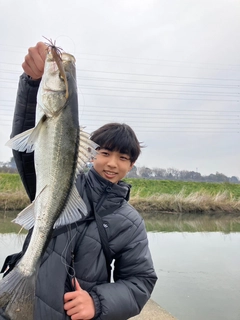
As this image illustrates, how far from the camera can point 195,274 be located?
6.17 metres

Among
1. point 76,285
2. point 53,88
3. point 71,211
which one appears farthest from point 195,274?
point 53,88

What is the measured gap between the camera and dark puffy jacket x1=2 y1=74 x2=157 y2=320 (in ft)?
5.30

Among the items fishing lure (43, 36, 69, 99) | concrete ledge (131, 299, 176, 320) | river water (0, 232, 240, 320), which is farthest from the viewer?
river water (0, 232, 240, 320)

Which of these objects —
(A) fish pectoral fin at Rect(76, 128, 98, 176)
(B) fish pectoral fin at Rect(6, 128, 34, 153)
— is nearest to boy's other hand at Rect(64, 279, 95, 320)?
(A) fish pectoral fin at Rect(76, 128, 98, 176)

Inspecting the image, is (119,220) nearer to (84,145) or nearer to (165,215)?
(84,145)

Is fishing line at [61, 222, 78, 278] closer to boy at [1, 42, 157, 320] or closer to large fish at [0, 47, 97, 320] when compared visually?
boy at [1, 42, 157, 320]

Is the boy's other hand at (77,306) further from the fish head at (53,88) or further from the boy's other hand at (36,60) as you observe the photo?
the boy's other hand at (36,60)

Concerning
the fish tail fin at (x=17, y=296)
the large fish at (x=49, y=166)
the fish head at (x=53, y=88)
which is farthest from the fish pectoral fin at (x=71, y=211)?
the fish head at (x=53, y=88)

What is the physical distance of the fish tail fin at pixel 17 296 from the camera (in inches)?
56.7

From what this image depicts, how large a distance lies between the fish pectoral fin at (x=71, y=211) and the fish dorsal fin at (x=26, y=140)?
306 millimetres

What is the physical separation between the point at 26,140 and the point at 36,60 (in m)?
0.39

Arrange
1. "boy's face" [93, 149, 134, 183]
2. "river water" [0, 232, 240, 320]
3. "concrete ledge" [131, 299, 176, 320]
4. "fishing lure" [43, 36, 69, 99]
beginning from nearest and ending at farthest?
1. "fishing lure" [43, 36, 69, 99]
2. "boy's face" [93, 149, 134, 183]
3. "concrete ledge" [131, 299, 176, 320]
4. "river water" [0, 232, 240, 320]

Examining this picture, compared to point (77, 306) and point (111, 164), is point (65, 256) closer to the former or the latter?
point (77, 306)

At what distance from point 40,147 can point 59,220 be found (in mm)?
372
